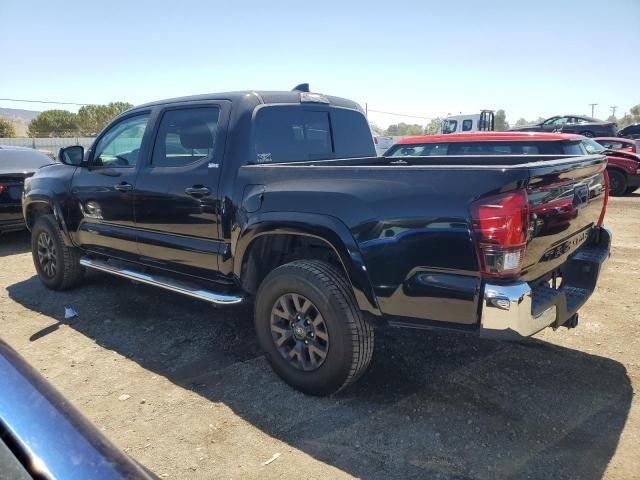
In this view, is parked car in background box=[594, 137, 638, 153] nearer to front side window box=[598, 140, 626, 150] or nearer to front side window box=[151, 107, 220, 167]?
front side window box=[598, 140, 626, 150]

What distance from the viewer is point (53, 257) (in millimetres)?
5500

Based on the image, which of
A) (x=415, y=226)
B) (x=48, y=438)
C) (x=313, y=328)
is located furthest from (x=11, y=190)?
(x=48, y=438)

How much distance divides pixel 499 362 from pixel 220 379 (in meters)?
2.02

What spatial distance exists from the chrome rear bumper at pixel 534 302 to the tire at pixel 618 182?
11.2 meters

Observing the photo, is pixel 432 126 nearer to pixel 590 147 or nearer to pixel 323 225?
pixel 590 147

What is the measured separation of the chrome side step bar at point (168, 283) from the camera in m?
3.67

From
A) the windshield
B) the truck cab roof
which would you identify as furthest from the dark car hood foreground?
the windshield

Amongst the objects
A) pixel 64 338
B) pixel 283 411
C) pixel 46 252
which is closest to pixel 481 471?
pixel 283 411

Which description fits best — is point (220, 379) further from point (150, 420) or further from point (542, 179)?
point (542, 179)

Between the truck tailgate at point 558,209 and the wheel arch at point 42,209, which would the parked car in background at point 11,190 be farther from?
the truck tailgate at point 558,209

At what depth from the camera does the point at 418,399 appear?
3260mm

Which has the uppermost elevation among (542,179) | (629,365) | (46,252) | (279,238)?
(542,179)

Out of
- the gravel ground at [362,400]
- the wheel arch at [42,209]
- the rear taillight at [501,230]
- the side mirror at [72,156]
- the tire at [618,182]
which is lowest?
the tire at [618,182]

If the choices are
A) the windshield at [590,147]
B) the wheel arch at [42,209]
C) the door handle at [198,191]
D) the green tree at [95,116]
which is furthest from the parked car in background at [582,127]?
the green tree at [95,116]
